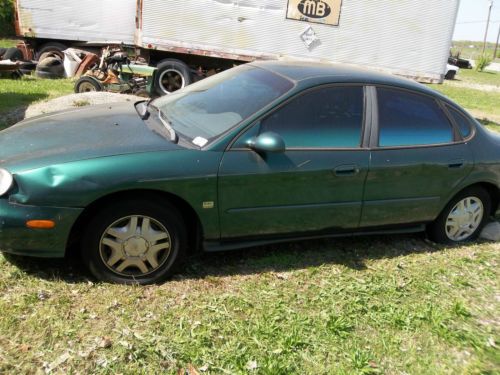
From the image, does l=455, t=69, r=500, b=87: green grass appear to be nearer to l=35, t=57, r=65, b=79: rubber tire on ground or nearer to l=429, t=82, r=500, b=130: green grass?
l=429, t=82, r=500, b=130: green grass

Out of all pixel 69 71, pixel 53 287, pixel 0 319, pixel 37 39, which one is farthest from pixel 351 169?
pixel 37 39

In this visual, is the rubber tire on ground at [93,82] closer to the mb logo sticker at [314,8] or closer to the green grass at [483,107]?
the mb logo sticker at [314,8]

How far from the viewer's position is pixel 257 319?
10.0 ft

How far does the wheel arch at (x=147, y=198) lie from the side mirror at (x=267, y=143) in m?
0.63

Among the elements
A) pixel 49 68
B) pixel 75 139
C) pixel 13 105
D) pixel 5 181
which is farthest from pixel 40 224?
pixel 49 68

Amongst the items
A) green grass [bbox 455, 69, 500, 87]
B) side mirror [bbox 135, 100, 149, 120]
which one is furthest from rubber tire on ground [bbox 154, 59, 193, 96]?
green grass [bbox 455, 69, 500, 87]

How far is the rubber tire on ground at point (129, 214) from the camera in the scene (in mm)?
3021

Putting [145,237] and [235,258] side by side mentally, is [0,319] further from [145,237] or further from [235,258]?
[235,258]

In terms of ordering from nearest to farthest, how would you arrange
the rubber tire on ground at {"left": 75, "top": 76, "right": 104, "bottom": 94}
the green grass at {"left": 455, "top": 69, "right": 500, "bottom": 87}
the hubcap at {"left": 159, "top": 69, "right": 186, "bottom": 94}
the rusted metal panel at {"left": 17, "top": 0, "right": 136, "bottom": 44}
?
the rubber tire on ground at {"left": 75, "top": 76, "right": 104, "bottom": 94}, the hubcap at {"left": 159, "top": 69, "right": 186, "bottom": 94}, the rusted metal panel at {"left": 17, "top": 0, "right": 136, "bottom": 44}, the green grass at {"left": 455, "top": 69, "right": 500, "bottom": 87}

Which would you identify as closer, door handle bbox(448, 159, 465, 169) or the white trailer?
door handle bbox(448, 159, 465, 169)

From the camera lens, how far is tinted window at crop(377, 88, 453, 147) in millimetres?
3781

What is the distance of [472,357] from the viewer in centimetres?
298

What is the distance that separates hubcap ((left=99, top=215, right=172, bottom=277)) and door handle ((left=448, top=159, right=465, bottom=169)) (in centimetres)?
253

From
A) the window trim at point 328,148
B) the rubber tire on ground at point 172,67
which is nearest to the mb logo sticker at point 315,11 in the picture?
the rubber tire on ground at point 172,67
